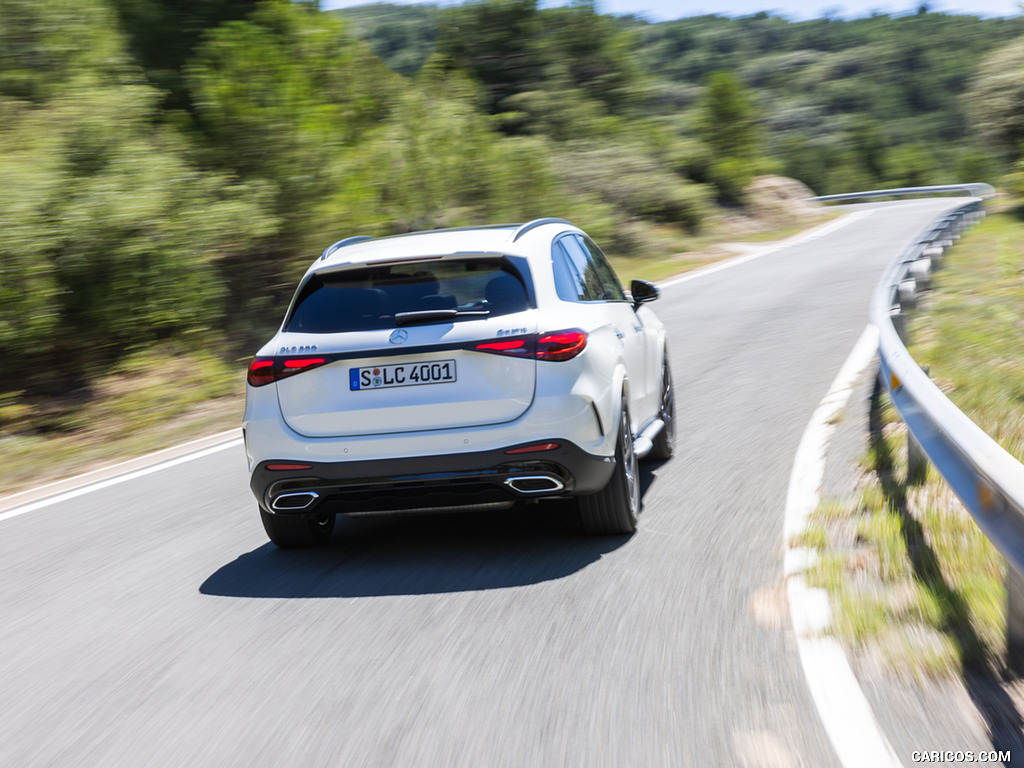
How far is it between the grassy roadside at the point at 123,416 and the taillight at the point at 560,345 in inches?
231

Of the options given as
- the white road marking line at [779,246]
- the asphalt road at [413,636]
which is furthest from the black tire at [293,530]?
the white road marking line at [779,246]

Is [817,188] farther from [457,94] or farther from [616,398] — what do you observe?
[616,398]

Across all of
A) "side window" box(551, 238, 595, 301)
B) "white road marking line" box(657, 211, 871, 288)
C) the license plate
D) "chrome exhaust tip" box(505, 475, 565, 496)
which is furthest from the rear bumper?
"white road marking line" box(657, 211, 871, 288)

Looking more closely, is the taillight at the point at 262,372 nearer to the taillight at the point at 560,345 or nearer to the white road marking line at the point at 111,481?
the taillight at the point at 560,345

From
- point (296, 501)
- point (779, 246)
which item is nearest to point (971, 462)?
point (296, 501)

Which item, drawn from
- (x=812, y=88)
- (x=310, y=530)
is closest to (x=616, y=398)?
(x=310, y=530)

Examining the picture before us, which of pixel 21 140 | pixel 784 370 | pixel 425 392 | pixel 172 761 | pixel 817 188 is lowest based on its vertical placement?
pixel 817 188

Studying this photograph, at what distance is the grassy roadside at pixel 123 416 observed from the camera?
32.9 ft

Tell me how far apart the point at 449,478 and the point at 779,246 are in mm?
26864

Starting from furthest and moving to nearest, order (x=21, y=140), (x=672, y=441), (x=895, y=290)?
(x=21, y=140)
(x=895, y=290)
(x=672, y=441)

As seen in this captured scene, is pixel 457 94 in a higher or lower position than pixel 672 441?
higher

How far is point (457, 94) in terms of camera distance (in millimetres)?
24375

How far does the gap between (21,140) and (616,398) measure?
29.6 ft

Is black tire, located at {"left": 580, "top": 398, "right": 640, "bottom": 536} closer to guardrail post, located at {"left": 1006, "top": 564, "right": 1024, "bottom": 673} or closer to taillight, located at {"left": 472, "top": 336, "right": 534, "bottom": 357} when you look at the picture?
taillight, located at {"left": 472, "top": 336, "right": 534, "bottom": 357}
